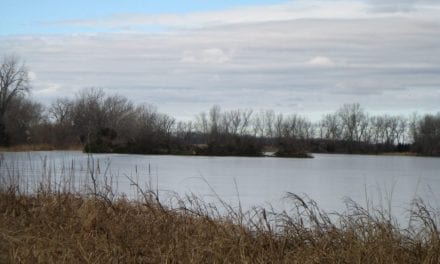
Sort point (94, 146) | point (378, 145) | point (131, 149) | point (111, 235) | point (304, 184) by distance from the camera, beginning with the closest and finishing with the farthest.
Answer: point (111, 235), point (304, 184), point (94, 146), point (131, 149), point (378, 145)

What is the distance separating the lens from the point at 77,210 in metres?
10.2

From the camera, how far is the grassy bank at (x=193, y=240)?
7.28 meters

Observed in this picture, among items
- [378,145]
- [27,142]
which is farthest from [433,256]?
[378,145]

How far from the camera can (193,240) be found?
8.15m

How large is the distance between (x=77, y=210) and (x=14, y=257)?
130 inches

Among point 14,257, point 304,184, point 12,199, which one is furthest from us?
point 304,184

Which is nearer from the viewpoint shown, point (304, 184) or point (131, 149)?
point (304, 184)

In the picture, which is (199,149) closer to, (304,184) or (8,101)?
(8,101)

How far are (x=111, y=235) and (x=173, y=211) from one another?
83.2 inches

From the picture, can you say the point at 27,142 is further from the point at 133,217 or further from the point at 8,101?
the point at 133,217

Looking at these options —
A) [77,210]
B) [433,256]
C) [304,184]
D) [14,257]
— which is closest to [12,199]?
[77,210]

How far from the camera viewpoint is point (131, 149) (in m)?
62.8

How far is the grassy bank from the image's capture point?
23.9 feet

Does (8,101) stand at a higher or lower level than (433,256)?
higher
